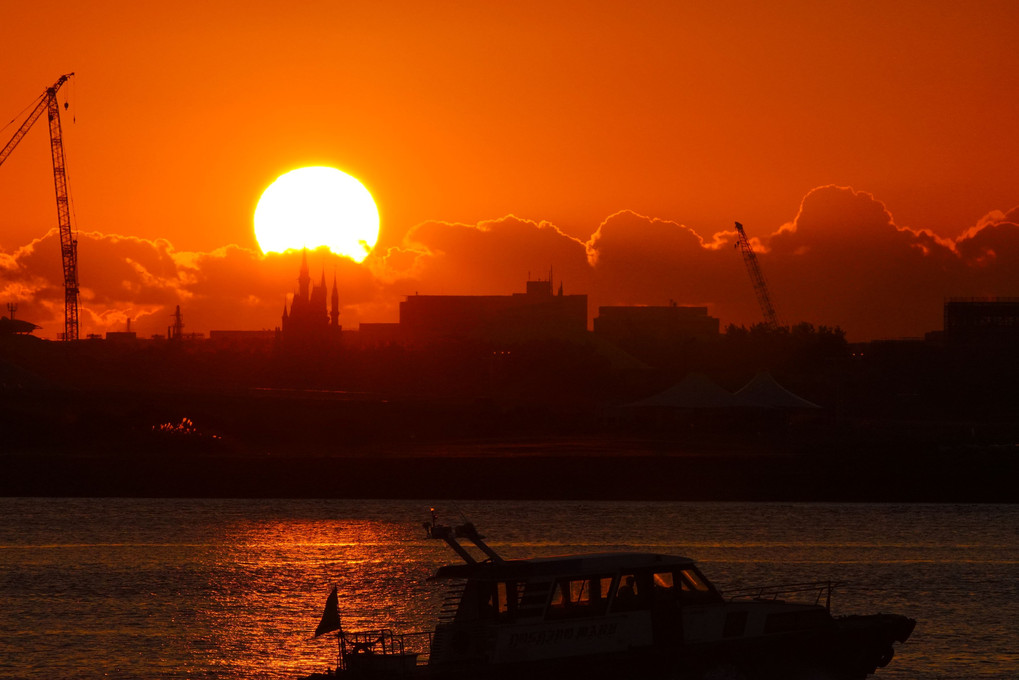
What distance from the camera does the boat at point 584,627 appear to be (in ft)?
93.8

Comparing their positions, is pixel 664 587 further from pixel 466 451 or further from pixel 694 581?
pixel 466 451

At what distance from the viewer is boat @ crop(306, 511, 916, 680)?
28.6 m

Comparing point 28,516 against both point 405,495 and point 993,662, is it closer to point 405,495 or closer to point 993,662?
point 405,495

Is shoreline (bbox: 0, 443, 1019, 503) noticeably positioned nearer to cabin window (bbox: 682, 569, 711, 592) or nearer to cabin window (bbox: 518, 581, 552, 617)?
cabin window (bbox: 682, 569, 711, 592)

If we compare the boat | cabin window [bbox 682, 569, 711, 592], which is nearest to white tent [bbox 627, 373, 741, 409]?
cabin window [bbox 682, 569, 711, 592]

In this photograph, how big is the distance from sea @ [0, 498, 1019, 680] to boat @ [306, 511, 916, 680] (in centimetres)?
752

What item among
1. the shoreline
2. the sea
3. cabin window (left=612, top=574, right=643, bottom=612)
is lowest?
the sea

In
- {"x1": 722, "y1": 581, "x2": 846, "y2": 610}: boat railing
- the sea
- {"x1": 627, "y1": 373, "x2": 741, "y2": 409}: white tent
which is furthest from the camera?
{"x1": 627, "y1": 373, "x2": 741, "y2": 409}: white tent

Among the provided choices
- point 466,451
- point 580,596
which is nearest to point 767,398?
point 466,451

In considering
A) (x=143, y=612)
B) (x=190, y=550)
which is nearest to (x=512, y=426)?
(x=190, y=550)

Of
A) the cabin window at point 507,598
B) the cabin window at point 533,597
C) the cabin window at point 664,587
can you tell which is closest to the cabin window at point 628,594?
the cabin window at point 664,587

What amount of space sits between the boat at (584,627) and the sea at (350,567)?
752 centimetres

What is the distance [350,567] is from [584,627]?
31.5m

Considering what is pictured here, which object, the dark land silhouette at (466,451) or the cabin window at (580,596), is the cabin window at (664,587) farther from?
the dark land silhouette at (466,451)
